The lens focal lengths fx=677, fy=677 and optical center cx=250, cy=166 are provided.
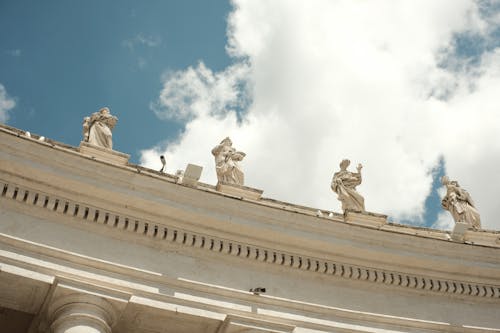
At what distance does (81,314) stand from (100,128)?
795 centimetres

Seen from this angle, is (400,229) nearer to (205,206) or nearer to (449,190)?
(449,190)

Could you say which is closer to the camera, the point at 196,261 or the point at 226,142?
the point at 196,261

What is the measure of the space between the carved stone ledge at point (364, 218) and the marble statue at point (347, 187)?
125 centimetres

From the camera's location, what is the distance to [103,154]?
22562 millimetres

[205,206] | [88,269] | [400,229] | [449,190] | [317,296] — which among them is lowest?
[88,269]

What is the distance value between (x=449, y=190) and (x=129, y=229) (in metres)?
14.4

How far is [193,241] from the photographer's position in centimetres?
2150

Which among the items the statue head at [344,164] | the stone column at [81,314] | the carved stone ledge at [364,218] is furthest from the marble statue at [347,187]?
the stone column at [81,314]

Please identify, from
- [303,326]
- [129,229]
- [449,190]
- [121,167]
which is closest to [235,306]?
[303,326]

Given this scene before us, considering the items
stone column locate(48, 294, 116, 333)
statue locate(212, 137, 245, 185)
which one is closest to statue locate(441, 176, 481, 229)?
statue locate(212, 137, 245, 185)

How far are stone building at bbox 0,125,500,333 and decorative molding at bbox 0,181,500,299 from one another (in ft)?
0.11

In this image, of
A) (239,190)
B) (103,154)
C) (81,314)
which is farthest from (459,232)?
(81,314)

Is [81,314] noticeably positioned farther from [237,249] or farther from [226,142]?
[226,142]

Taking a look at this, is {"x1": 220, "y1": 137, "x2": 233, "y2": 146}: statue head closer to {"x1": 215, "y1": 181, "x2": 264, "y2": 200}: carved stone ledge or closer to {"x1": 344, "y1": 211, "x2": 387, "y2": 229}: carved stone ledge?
{"x1": 215, "y1": 181, "x2": 264, "y2": 200}: carved stone ledge
